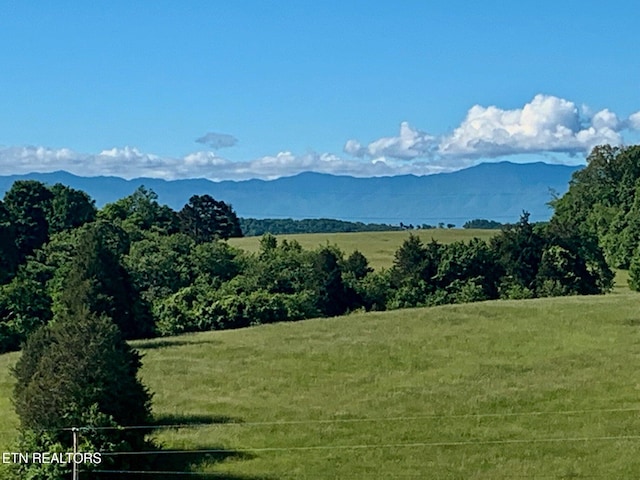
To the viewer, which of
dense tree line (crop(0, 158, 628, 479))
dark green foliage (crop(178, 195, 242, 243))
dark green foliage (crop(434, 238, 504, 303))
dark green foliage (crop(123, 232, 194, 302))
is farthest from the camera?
dark green foliage (crop(178, 195, 242, 243))

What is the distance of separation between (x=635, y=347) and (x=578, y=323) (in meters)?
6.82

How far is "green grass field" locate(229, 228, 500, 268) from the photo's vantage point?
107250 mm

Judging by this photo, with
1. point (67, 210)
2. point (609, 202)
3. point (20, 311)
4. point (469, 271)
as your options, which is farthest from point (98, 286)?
point (609, 202)

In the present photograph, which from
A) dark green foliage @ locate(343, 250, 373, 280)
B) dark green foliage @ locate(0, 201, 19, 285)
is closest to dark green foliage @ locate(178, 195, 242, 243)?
dark green foliage @ locate(343, 250, 373, 280)

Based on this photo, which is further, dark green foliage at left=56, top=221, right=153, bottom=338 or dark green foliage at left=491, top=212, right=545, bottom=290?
dark green foliage at left=491, top=212, right=545, bottom=290

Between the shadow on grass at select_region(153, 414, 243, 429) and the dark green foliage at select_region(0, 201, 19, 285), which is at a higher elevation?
the dark green foliage at select_region(0, 201, 19, 285)

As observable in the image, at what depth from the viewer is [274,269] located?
8119 centimetres

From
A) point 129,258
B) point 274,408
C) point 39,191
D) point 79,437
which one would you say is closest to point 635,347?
point 274,408

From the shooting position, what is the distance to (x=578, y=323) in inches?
1997

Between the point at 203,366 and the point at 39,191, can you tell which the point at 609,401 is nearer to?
the point at 203,366

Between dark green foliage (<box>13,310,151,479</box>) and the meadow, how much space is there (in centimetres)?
192

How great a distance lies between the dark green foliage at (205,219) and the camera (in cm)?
10375

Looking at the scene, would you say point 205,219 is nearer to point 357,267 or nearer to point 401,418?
point 357,267

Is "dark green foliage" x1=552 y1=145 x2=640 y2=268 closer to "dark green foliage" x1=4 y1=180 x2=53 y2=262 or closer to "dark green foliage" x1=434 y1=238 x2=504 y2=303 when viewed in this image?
"dark green foliage" x1=434 y1=238 x2=504 y2=303
